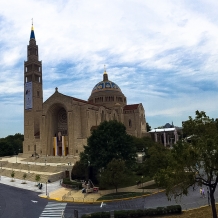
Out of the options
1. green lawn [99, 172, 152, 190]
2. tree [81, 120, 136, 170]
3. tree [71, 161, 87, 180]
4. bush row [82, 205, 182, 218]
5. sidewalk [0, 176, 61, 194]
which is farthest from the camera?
tree [71, 161, 87, 180]

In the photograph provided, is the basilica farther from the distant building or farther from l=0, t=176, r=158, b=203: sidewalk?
l=0, t=176, r=158, b=203: sidewalk

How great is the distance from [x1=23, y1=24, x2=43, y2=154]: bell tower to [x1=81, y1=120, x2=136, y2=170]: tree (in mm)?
28419

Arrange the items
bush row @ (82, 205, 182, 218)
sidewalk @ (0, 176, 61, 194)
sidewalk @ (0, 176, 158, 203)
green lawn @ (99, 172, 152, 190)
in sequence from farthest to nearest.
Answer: sidewalk @ (0, 176, 61, 194) → green lawn @ (99, 172, 152, 190) → sidewalk @ (0, 176, 158, 203) → bush row @ (82, 205, 182, 218)

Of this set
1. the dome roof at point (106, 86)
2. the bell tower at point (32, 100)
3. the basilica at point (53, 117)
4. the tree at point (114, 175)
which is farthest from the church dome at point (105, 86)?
the tree at point (114, 175)

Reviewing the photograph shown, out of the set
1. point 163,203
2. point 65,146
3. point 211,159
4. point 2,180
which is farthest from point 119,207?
point 65,146

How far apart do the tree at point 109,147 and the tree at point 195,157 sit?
58.1 feet

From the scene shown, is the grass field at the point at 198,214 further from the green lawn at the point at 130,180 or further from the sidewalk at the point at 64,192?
the green lawn at the point at 130,180

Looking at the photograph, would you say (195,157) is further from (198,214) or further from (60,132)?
(60,132)

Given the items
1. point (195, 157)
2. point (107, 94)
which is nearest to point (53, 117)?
point (107, 94)

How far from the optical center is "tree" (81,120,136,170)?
3200cm

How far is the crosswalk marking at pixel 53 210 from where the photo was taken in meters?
20.0

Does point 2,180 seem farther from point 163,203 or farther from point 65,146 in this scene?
point 163,203

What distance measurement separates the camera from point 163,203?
70.1 ft

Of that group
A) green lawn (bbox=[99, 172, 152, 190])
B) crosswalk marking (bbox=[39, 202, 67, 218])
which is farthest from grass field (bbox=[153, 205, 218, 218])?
green lawn (bbox=[99, 172, 152, 190])
